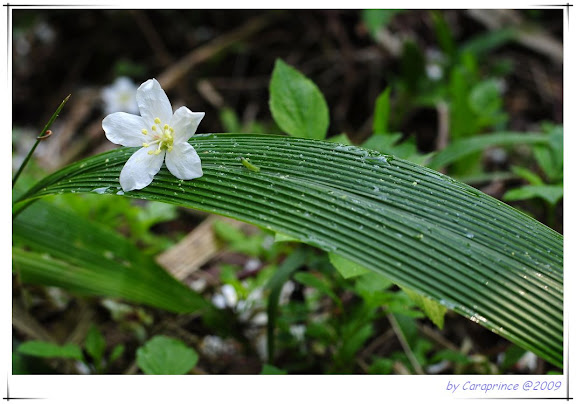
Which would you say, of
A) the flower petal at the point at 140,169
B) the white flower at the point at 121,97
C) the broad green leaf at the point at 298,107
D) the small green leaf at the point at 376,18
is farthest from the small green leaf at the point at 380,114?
the white flower at the point at 121,97

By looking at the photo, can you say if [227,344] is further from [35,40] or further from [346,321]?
[35,40]

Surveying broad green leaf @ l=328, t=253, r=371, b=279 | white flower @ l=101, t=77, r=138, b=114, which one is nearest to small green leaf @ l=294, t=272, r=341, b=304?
broad green leaf @ l=328, t=253, r=371, b=279

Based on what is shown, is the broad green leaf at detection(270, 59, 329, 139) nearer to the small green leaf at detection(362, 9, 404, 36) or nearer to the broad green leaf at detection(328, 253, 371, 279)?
the broad green leaf at detection(328, 253, 371, 279)

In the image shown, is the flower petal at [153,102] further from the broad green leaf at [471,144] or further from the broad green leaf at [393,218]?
the broad green leaf at [471,144]

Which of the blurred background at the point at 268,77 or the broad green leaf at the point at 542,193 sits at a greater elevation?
the blurred background at the point at 268,77
